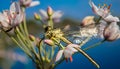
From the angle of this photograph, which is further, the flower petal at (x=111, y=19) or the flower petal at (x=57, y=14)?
the flower petal at (x=57, y=14)

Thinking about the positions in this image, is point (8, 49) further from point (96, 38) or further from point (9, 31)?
point (96, 38)

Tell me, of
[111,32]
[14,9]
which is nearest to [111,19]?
[111,32]

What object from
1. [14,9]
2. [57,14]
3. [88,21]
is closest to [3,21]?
[14,9]

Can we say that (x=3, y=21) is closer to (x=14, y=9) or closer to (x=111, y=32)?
(x=14, y=9)

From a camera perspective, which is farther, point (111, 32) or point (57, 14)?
point (57, 14)

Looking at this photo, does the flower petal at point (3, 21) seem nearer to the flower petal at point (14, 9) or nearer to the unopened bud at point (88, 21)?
the flower petal at point (14, 9)

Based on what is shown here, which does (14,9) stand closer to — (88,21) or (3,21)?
(3,21)

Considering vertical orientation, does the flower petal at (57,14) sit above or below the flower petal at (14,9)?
below

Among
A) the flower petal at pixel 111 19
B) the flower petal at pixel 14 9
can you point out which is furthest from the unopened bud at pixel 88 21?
the flower petal at pixel 14 9

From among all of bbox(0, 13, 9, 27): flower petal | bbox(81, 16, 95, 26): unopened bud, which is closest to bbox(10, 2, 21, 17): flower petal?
bbox(0, 13, 9, 27): flower petal

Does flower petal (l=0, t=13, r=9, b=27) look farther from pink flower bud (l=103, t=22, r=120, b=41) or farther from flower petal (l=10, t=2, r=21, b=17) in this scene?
pink flower bud (l=103, t=22, r=120, b=41)

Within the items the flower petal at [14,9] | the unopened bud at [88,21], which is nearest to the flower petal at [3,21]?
the flower petal at [14,9]

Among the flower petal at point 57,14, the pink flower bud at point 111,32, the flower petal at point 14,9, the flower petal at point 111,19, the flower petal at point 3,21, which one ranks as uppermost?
the flower petal at point 14,9

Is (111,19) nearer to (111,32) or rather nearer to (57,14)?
(111,32)
